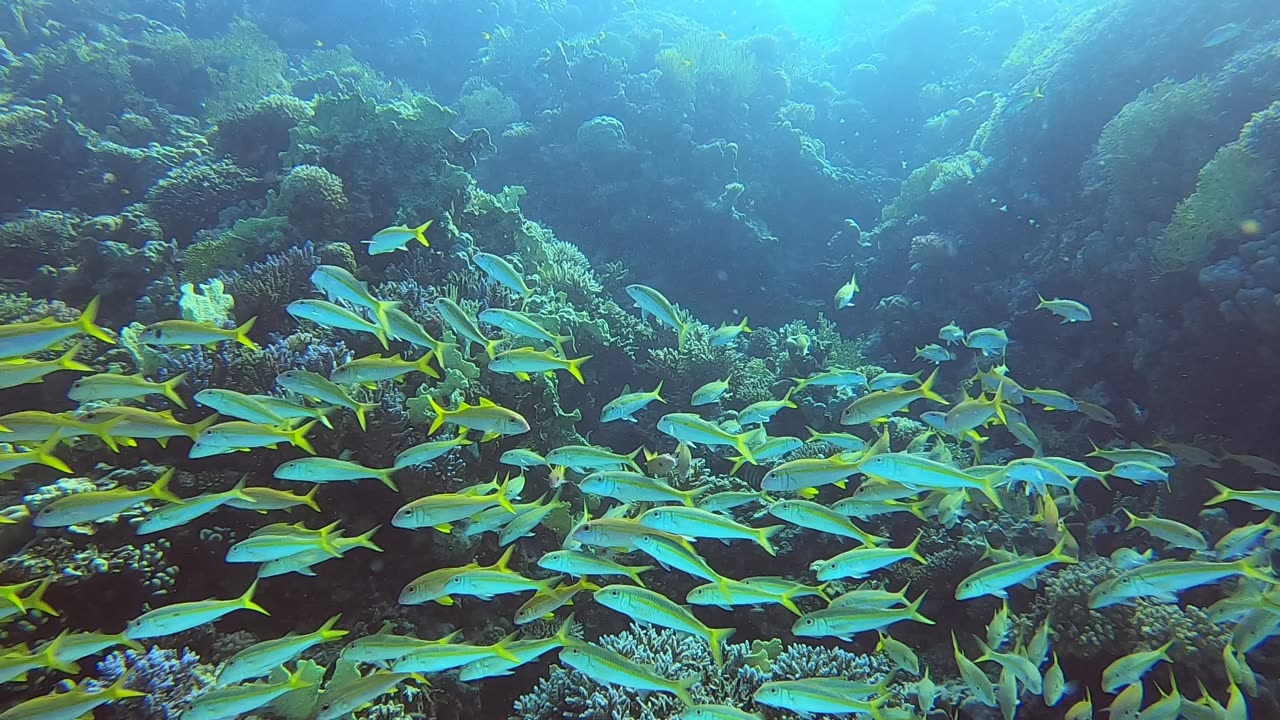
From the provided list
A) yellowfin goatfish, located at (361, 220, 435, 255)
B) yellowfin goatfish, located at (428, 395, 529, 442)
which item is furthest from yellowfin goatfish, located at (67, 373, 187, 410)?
yellowfin goatfish, located at (361, 220, 435, 255)

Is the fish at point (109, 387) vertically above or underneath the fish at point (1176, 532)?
underneath

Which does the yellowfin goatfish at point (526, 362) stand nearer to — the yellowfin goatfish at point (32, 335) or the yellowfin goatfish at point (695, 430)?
the yellowfin goatfish at point (695, 430)

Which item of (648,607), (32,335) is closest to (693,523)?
(648,607)

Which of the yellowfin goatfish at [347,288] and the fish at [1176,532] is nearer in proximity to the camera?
the yellowfin goatfish at [347,288]

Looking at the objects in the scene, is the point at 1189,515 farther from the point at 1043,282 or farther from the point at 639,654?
the point at 639,654

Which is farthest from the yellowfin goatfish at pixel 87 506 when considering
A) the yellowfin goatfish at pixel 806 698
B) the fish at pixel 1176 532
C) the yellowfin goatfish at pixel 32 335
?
the fish at pixel 1176 532

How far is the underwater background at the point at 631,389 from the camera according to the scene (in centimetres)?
343

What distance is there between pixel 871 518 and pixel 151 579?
21.1 feet

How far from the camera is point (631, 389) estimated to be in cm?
753

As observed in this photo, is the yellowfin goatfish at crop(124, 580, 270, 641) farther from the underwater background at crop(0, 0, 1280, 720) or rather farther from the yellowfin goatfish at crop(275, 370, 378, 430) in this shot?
the yellowfin goatfish at crop(275, 370, 378, 430)

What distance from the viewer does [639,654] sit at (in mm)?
4090

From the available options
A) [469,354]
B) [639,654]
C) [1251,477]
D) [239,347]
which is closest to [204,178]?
[239,347]

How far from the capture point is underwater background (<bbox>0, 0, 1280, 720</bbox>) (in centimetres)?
343

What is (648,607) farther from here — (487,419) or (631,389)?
(631,389)
